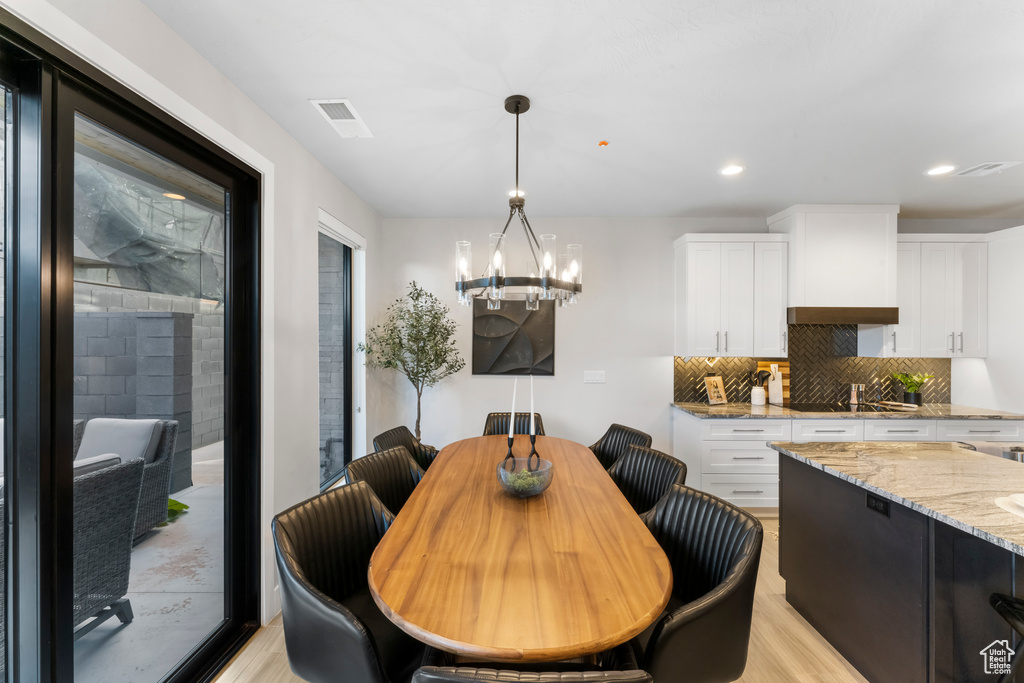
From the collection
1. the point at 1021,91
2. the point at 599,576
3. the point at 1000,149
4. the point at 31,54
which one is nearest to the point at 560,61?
the point at 31,54

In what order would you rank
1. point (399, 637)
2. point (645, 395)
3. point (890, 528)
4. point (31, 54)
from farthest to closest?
point (645, 395) < point (890, 528) < point (399, 637) < point (31, 54)

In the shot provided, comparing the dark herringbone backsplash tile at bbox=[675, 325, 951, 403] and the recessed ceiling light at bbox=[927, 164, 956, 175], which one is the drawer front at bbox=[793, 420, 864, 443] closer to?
the dark herringbone backsplash tile at bbox=[675, 325, 951, 403]

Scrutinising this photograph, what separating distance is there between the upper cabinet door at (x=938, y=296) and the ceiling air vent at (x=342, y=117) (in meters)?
4.71

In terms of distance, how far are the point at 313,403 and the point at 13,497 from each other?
1545 mm

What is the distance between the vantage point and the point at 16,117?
1264mm

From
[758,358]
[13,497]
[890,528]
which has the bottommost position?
[890,528]

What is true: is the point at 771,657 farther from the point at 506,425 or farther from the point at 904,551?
the point at 506,425

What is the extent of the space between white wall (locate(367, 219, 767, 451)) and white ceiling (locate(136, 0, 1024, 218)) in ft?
3.20

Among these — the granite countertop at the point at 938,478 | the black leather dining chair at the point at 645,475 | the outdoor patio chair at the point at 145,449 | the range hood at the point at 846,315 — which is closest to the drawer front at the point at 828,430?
the range hood at the point at 846,315

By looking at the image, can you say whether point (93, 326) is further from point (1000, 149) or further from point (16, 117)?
point (1000, 149)

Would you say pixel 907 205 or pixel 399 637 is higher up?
pixel 907 205

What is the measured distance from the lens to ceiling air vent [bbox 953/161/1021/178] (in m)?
Result: 2.85

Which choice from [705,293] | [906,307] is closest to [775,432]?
[705,293]

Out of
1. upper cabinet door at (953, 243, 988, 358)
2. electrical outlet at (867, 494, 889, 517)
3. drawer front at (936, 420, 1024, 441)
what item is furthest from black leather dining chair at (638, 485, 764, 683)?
upper cabinet door at (953, 243, 988, 358)
